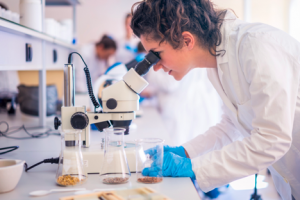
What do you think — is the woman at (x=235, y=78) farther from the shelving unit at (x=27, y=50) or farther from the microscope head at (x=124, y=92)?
the shelving unit at (x=27, y=50)

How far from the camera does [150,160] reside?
0.89 metres

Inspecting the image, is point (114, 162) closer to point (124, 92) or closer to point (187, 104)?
point (124, 92)

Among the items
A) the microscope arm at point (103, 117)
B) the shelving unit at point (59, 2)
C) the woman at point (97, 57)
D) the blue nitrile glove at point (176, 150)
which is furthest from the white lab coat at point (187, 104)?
the microscope arm at point (103, 117)

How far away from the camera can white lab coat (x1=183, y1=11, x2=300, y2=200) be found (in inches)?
33.0

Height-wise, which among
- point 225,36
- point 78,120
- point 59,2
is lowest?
point 78,120

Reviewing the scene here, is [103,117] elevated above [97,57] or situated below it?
below

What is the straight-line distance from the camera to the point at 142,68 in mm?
1027

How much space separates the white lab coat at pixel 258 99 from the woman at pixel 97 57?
8.78 feet

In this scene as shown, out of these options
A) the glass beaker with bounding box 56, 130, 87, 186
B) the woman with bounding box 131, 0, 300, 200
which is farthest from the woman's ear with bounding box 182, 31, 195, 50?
the glass beaker with bounding box 56, 130, 87, 186

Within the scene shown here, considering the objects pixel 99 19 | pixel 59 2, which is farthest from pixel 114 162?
pixel 99 19

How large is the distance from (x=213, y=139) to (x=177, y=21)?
616 mm

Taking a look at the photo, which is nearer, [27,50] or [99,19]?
[27,50]

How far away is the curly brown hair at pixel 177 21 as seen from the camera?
1.01 m

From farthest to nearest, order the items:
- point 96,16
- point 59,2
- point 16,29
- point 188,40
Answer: point 96,16 → point 59,2 → point 16,29 → point 188,40
